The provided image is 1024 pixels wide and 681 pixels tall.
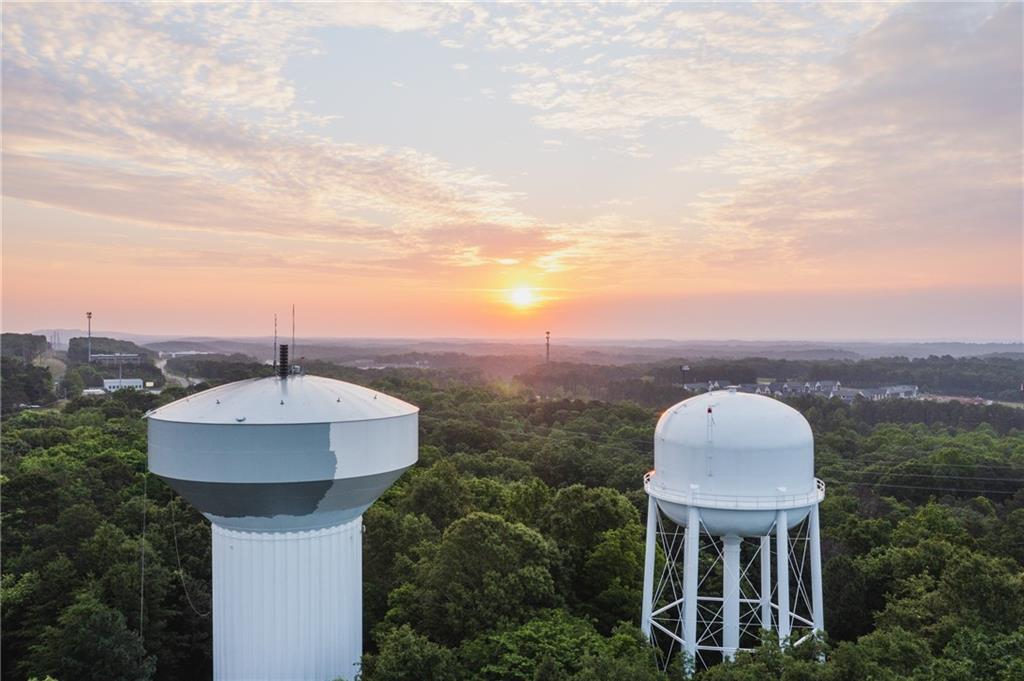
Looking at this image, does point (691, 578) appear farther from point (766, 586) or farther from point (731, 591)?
point (766, 586)

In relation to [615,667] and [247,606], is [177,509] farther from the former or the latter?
[615,667]

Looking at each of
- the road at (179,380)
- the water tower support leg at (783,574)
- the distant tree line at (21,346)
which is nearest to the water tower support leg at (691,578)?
the water tower support leg at (783,574)

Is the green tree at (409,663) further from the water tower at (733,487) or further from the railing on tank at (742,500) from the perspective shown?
the railing on tank at (742,500)

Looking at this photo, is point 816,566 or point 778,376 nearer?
point 816,566

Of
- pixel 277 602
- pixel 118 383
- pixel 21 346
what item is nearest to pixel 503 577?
pixel 277 602

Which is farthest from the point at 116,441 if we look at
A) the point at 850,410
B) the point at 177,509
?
the point at 850,410

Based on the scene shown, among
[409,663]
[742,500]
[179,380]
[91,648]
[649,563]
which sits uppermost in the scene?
[742,500]
